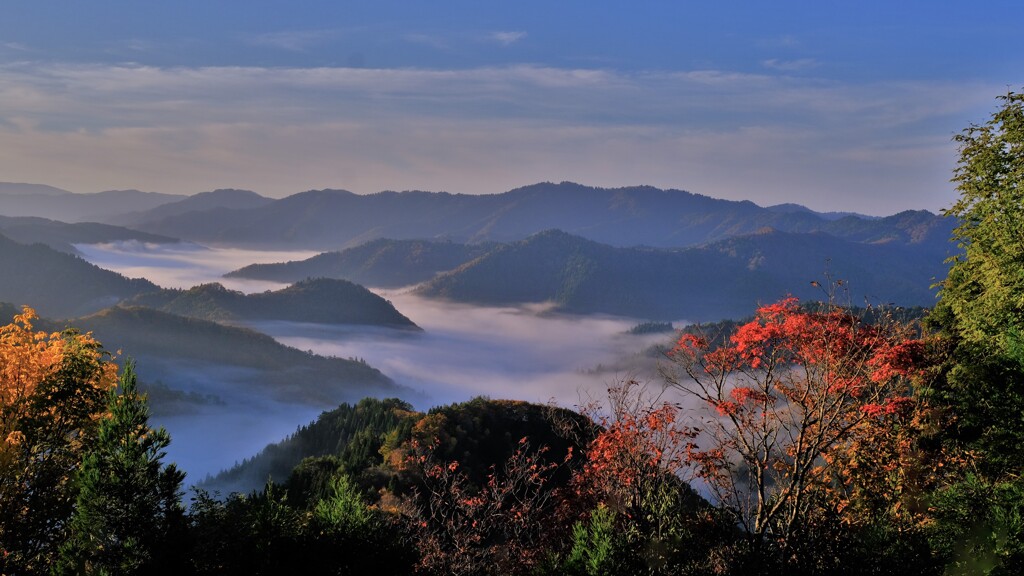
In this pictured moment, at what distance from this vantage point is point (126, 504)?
62.0 feet

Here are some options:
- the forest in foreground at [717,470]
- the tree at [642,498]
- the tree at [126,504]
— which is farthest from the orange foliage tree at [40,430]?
the tree at [642,498]

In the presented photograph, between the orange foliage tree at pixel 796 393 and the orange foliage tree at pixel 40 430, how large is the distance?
20.1m

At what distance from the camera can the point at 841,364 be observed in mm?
20297

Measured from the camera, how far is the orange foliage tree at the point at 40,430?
811 inches

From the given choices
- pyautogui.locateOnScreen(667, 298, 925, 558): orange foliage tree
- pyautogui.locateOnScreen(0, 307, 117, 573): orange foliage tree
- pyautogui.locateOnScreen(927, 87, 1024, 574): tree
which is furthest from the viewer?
pyautogui.locateOnScreen(0, 307, 117, 573): orange foliage tree

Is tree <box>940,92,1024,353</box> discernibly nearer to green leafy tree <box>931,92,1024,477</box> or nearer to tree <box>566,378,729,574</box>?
green leafy tree <box>931,92,1024,477</box>

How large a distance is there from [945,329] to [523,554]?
770 inches

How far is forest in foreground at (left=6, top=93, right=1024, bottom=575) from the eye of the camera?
18.4m

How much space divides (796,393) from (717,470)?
12.2 ft

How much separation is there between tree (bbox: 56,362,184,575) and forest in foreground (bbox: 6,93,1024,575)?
5 cm

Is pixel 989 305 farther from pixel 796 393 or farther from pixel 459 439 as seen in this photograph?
pixel 459 439

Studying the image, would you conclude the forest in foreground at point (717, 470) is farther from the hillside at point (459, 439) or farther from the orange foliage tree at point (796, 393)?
the hillside at point (459, 439)

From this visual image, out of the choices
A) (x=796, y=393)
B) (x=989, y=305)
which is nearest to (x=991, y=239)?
(x=989, y=305)

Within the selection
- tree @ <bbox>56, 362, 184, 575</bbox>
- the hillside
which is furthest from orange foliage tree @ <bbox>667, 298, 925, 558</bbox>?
the hillside
